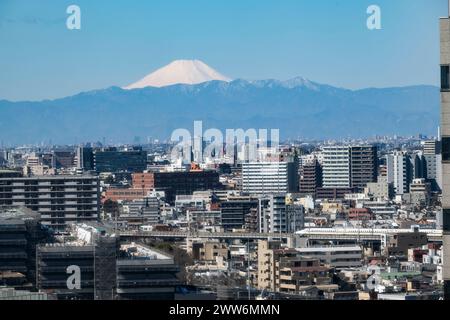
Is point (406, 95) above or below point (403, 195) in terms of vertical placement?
above

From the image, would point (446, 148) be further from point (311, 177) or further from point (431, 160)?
point (311, 177)

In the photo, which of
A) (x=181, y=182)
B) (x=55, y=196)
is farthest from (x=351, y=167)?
(x=55, y=196)

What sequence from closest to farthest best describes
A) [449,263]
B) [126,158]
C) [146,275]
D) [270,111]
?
[449,263] → [146,275] → [126,158] → [270,111]

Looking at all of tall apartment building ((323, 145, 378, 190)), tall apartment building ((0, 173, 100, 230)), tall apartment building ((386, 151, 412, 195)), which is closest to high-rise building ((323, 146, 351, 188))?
tall apartment building ((323, 145, 378, 190))

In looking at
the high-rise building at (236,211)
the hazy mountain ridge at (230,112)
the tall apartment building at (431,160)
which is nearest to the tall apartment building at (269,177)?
the hazy mountain ridge at (230,112)

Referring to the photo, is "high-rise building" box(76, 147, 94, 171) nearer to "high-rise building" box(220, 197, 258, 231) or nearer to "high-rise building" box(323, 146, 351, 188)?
"high-rise building" box(323, 146, 351, 188)

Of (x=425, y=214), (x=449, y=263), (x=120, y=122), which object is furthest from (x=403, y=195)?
(x=449, y=263)
